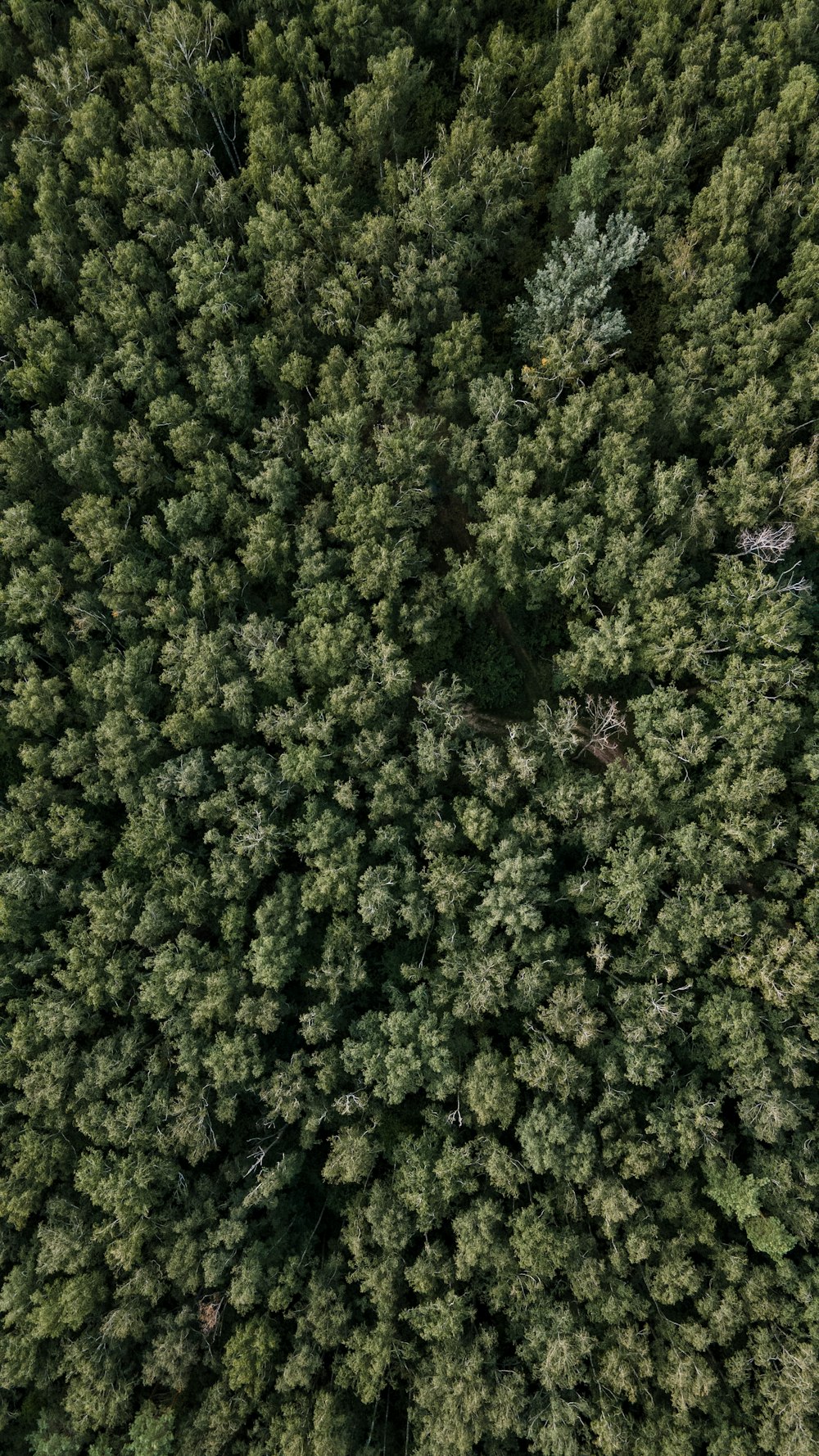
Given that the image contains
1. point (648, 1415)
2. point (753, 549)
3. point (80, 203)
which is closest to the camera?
point (648, 1415)

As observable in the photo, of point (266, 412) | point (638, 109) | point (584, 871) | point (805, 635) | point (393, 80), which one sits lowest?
point (584, 871)

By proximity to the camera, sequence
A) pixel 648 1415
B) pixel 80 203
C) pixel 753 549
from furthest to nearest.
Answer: pixel 80 203 → pixel 753 549 → pixel 648 1415

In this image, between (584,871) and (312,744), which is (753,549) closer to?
(584,871)

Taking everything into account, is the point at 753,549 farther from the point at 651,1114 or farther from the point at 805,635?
the point at 651,1114

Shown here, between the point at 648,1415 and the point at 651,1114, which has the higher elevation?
Answer: the point at 651,1114

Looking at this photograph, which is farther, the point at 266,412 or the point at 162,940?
the point at 266,412

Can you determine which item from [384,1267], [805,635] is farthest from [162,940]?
[805,635]

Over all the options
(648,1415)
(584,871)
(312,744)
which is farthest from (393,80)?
(648,1415)
